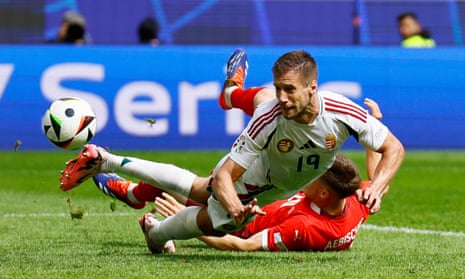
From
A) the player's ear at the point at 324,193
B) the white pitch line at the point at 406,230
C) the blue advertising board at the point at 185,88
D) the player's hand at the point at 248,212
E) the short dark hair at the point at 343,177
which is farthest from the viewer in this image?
→ the blue advertising board at the point at 185,88

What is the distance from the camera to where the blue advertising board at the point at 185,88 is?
1827 centimetres

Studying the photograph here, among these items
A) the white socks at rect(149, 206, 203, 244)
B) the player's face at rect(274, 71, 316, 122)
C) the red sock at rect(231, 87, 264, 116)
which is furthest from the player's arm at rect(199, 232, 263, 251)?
the player's face at rect(274, 71, 316, 122)

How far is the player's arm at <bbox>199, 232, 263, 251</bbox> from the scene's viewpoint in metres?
8.99

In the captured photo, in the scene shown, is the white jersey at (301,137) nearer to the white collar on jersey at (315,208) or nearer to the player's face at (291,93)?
the player's face at (291,93)

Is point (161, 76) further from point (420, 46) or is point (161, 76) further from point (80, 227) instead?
point (80, 227)

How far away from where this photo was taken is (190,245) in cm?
962

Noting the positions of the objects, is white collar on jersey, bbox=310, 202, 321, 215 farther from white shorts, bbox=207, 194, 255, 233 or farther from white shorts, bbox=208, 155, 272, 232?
white shorts, bbox=207, 194, 255, 233

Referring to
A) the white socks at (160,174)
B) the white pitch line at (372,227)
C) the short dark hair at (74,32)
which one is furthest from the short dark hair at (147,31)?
the white socks at (160,174)

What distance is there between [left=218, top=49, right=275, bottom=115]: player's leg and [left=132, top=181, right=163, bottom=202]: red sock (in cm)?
99

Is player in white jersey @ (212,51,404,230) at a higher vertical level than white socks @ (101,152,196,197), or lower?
higher

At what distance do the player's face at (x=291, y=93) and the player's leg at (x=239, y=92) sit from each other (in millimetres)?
1821

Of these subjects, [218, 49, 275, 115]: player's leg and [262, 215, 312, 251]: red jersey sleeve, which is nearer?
[262, 215, 312, 251]: red jersey sleeve

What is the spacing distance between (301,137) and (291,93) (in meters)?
0.43

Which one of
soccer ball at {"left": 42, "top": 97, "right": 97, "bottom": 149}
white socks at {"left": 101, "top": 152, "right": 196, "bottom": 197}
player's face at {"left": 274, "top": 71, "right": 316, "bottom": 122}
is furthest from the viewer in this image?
soccer ball at {"left": 42, "top": 97, "right": 97, "bottom": 149}
